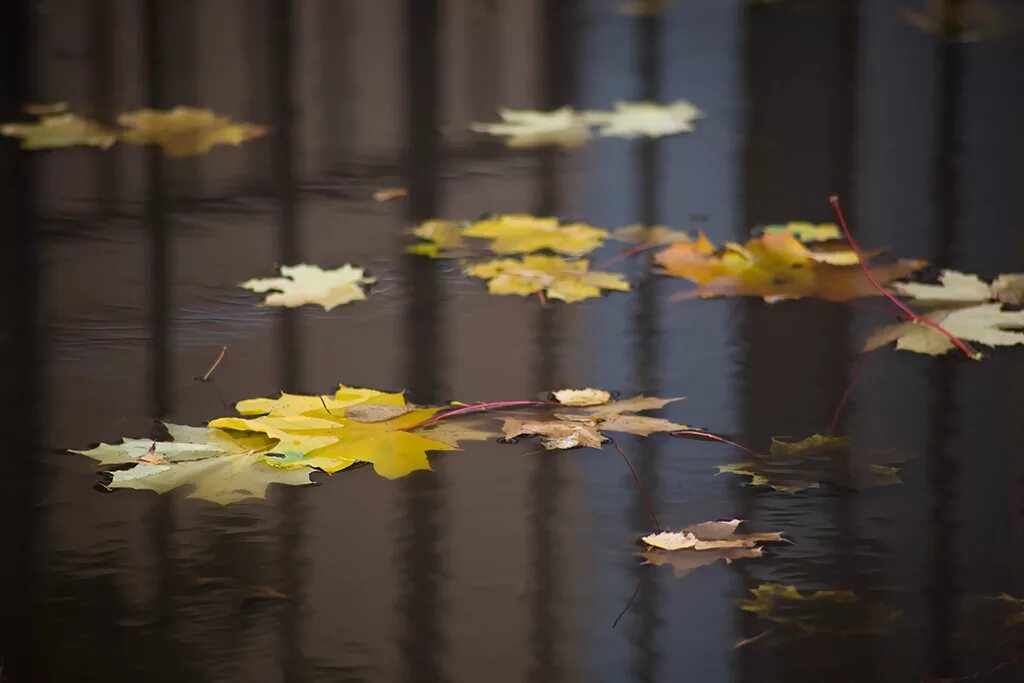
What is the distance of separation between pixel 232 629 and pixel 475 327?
2.76ft

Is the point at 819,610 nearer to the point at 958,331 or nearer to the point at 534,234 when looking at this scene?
the point at 958,331

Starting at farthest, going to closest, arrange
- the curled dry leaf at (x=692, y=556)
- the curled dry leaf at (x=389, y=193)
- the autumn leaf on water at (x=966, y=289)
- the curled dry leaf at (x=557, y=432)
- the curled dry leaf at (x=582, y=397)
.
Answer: the curled dry leaf at (x=389, y=193) → the autumn leaf on water at (x=966, y=289) → the curled dry leaf at (x=582, y=397) → the curled dry leaf at (x=557, y=432) → the curled dry leaf at (x=692, y=556)

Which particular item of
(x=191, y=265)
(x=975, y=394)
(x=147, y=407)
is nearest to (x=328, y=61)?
(x=191, y=265)

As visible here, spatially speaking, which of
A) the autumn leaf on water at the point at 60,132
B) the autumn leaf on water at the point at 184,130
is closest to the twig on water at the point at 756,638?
the autumn leaf on water at the point at 184,130

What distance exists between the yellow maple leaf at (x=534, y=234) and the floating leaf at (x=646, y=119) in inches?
23.8

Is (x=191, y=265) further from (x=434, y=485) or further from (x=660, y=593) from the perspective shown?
(x=660, y=593)

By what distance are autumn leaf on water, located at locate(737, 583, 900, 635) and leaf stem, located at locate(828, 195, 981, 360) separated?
2.30ft

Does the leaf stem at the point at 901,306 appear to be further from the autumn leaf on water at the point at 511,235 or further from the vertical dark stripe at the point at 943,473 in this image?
the autumn leaf on water at the point at 511,235

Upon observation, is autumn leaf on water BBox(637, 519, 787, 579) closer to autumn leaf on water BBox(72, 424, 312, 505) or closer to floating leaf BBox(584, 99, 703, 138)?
autumn leaf on water BBox(72, 424, 312, 505)

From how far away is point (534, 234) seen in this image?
2.39 metres

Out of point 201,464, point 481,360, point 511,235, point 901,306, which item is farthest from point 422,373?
point 901,306

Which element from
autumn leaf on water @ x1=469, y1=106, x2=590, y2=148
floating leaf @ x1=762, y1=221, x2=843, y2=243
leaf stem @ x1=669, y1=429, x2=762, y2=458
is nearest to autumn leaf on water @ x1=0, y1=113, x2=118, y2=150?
autumn leaf on water @ x1=469, y1=106, x2=590, y2=148

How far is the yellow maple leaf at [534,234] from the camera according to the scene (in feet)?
7.66

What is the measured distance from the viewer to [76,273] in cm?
216
